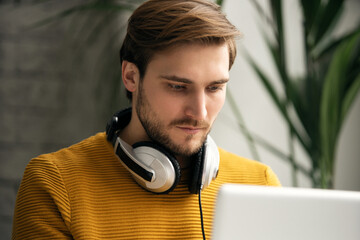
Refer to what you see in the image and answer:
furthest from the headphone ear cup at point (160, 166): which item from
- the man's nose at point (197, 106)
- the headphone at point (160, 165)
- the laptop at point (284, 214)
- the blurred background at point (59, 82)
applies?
the blurred background at point (59, 82)

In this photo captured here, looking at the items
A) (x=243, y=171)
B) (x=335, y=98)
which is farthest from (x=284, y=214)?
(x=335, y=98)

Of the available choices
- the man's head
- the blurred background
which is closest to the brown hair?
the man's head

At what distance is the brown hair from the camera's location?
0.98 m

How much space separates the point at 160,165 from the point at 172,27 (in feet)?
1.14

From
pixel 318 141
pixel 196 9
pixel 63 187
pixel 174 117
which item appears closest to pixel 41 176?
pixel 63 187

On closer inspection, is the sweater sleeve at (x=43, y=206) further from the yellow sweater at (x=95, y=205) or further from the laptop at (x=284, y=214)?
the laptop at (x=284, y=214)

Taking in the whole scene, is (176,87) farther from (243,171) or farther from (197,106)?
(243,171)

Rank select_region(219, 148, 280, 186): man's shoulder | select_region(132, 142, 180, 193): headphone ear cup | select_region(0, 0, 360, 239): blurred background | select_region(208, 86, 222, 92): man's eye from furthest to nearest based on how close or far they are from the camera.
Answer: select_region(0, 0, 360, 239): blurred background → select_region(219, 148, 280, 186): man's shoulder → select_region(208, 86, 222, 92): man's eye → select_region(132, 142, 180, 193): headphone ear cup

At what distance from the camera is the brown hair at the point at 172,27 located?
3.23 ft

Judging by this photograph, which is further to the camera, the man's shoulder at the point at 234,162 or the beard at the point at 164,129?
the man's shoulder at the point at 234,162

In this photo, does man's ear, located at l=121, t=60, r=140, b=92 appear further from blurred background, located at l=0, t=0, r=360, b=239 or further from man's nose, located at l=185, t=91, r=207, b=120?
blurred background, located at l=0, t=0, r=360, b=239

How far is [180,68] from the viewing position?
98 centimetres

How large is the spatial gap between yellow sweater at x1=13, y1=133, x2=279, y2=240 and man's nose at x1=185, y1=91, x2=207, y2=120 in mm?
198

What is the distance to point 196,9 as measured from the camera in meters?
1.02
